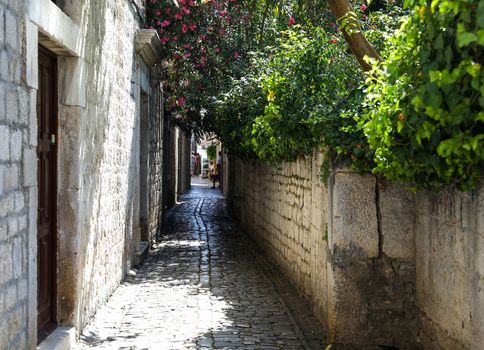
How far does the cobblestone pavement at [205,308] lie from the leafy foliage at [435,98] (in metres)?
2.31

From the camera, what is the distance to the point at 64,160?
5777 mm

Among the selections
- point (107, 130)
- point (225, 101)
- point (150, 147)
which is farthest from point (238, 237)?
point (107, 130)

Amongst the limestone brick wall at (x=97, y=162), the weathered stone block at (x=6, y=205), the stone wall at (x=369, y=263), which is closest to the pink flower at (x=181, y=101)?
the limestone brick wall at (x=97, y=162)

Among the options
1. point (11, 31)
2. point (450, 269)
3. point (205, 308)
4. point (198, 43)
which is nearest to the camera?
point (11, 31)

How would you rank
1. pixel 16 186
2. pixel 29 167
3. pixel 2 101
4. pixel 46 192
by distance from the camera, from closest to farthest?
pixel 2 101
pixel 16 186
pixel 29 167
pixel 46 192

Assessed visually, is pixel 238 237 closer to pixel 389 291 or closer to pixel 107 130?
pixel 107 130

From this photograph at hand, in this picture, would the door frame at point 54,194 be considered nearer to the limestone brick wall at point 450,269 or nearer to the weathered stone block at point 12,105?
the weathered stone block at point 12,105

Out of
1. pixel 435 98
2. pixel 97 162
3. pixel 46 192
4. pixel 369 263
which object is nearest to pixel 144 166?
pixel 97 162

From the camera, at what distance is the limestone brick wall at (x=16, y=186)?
3766 mm

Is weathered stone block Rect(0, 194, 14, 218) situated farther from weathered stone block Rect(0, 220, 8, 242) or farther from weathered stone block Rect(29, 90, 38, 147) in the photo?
weathered stone block Rect(29, 90, 38, 147)

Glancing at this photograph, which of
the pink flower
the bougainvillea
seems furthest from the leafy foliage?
the pink flower

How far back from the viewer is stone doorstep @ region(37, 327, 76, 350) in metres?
5.00

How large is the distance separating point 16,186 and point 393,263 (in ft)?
10.5

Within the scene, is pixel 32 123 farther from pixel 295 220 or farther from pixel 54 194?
pixel 295 220
